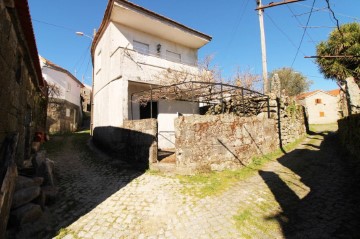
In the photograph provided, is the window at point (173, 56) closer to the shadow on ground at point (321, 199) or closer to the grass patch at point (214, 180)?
the grass patch at point (214, 180)

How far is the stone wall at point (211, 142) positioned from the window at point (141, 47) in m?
6.56

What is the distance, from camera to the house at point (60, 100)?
827 inches

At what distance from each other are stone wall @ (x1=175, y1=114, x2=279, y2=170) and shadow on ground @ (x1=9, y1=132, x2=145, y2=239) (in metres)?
1.95

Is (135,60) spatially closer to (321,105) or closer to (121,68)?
(121,68)

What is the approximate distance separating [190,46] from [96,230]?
1283 centimetres

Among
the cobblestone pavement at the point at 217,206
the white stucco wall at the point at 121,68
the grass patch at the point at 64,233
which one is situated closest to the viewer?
the grass patch at the point at 64,233

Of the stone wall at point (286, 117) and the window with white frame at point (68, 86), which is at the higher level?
the window with white frame at point (68, 86)

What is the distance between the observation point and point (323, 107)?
1291 inches

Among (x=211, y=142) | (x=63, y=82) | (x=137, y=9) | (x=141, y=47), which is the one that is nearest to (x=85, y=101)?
(x=63, y=82)

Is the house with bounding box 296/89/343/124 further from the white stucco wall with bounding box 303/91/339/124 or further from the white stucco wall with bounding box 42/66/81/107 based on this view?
the white stucco wall with bounding box 42/66/81/107

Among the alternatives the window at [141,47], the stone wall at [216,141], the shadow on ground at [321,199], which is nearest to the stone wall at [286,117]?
the stone wall at [216,141]

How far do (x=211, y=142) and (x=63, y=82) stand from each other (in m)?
22.3

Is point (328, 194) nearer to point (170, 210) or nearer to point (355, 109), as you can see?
point (170, 210)

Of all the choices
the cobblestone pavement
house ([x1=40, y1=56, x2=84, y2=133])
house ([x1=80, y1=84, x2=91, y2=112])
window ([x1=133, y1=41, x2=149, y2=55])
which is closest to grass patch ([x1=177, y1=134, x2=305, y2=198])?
the cobblestone pavement
